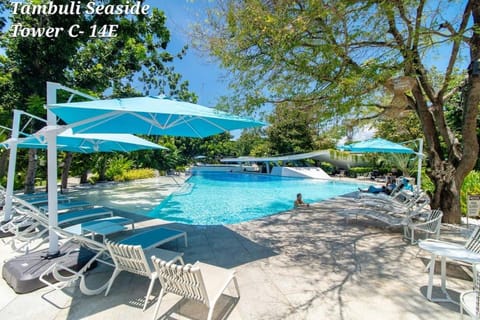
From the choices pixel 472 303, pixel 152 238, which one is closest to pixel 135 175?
pixel 152 238

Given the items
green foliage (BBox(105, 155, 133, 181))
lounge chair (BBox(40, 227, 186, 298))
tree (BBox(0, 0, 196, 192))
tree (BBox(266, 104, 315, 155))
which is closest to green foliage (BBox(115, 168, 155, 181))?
green foliage (BBox(105, 155, 133, 181))

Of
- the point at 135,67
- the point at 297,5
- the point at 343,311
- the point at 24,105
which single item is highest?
the point at 135,67

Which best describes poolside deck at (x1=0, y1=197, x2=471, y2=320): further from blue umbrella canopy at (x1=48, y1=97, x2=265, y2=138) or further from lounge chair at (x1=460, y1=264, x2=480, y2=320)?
blue umbrella canopy at (x1=48, y1=97, x2=265, y2=138)

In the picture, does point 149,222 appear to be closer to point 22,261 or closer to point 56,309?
point 22,261

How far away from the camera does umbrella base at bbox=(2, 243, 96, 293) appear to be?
128 inches

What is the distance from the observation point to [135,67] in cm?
1163

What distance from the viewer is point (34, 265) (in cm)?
359

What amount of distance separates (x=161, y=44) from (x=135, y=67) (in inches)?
70.0

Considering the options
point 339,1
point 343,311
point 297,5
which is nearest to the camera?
point 343,311

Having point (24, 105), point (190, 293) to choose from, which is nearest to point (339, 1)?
point (190, 293)

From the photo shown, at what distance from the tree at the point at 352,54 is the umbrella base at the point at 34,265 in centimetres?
482

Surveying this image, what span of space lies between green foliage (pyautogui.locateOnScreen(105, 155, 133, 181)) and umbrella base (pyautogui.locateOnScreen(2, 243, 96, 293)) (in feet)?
48.1

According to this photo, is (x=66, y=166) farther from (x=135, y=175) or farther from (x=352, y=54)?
(x=352, y=54)

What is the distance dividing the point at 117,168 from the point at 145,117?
1605cm
